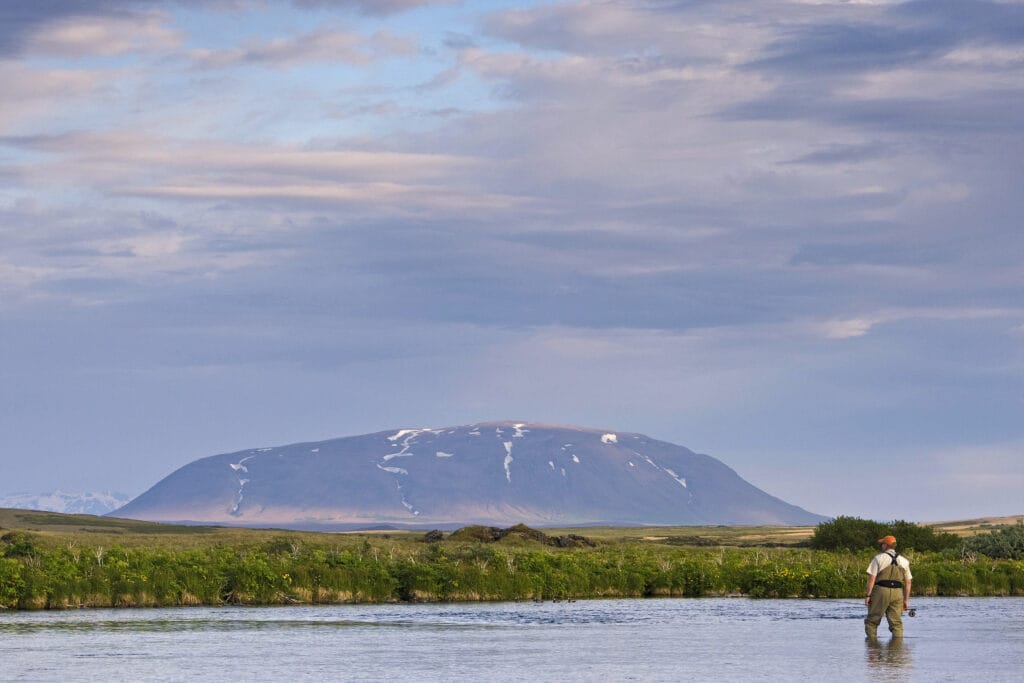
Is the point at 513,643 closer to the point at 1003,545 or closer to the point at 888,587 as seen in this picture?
the point at 888,587

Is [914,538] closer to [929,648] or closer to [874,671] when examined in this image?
[929,648]

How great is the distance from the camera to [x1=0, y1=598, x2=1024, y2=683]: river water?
32.1m

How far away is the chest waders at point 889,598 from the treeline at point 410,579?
23509 mm

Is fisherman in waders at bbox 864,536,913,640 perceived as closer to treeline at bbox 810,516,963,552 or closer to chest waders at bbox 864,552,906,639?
chest waders at bbox 864,552,906,639

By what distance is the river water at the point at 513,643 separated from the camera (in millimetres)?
32094

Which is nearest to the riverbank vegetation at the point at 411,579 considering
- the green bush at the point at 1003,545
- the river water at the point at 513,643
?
the river water at the point at 513,643

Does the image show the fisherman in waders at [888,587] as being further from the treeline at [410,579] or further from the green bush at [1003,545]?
the green bush at [1003,545]

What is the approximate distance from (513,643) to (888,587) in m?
9.22

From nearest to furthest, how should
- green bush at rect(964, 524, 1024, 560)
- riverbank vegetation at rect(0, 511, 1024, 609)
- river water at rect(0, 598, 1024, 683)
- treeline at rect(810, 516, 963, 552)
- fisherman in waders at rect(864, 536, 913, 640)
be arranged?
river water at rect(0, 598, 1024, 683) → fisherman in waders at rect(864, 536, 913, 640) → riverbank vegetation at rect(0, 511, 1024, 609) → green bush at rect(964, 524, 1024, 560) → treeline at rect(810, 516, 963, 552)

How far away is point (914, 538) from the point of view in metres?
95.3

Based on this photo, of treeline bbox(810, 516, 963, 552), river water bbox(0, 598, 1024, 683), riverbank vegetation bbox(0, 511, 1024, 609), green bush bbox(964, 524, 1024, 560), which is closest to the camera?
river water bbox(0, 598, 1024, 683)

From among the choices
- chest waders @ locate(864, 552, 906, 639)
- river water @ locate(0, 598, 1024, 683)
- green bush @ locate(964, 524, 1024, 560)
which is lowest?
river water @ locate(0, 598, 1024, 683)

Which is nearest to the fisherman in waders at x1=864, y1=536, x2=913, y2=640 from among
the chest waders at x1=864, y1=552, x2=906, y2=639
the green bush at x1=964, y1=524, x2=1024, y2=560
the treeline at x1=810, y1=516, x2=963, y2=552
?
the chest waders at x1=864, y1=552, x2=906, y2=639

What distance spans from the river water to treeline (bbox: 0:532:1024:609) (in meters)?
2.09
